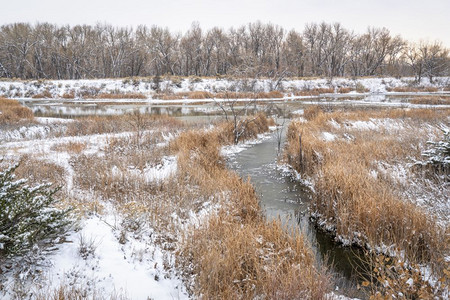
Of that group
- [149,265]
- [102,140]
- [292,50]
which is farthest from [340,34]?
[149,265]

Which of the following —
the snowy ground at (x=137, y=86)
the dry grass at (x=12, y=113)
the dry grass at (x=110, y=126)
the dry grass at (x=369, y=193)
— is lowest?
the dry grass at (x=369, y=193)

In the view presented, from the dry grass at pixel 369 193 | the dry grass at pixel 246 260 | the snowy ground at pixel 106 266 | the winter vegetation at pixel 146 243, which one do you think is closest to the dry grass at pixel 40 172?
the winter vegetation at pixel 146 243

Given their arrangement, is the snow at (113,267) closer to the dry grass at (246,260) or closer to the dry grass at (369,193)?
the dry grass at (246,260)

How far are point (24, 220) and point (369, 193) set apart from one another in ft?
17.4

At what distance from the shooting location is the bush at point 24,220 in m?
3.00

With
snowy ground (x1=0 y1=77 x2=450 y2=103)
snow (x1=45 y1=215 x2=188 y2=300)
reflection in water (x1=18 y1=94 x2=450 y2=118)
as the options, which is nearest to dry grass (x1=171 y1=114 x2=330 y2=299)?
snow (x1=45 y1=215 x2=188 y2=300)

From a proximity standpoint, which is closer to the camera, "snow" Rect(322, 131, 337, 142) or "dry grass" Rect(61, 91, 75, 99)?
"snow" Rect(322, 131, 337, 142)

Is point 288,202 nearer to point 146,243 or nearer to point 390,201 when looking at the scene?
point 390,201

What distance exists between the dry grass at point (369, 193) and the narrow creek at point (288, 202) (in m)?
0.33

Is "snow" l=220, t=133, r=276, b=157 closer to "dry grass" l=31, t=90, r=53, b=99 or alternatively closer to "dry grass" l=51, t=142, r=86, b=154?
"dry grass" l=51, t=142, r=86, b=154

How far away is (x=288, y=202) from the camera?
6.49m

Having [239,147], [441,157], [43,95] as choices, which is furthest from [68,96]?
[441,157]

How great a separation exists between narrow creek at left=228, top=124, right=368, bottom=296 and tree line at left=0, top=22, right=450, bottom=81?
152 feet

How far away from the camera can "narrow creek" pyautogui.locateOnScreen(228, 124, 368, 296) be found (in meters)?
4.26
